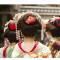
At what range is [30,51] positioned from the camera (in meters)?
1.67

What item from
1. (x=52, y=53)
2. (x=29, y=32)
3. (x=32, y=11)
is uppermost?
(x=32, y=11)

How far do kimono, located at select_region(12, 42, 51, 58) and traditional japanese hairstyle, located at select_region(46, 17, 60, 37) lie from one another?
0.36ft

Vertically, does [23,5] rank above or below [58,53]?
above

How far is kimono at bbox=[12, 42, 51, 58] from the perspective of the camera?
5.45ft

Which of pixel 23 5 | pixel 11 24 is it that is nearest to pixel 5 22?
pixel 11 24

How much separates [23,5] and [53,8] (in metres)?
0.19

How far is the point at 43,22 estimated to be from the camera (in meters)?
1.65

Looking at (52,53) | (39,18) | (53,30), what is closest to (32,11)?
(39,18)

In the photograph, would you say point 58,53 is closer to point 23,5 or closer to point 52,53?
point 52,53

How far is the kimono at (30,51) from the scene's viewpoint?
166 cm

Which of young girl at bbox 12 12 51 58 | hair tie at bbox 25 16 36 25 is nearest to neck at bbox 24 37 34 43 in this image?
young girl at bbox 12 12 51 58

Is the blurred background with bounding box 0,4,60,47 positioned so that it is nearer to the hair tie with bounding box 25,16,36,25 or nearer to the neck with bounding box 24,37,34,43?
the hair tie with bounding box 25,16,36,25

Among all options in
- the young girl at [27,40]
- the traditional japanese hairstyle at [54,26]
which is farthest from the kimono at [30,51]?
the traditional japanese hairstyle at [54,26]

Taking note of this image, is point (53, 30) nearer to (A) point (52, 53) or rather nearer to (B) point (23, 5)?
(A) point (52, 53)
